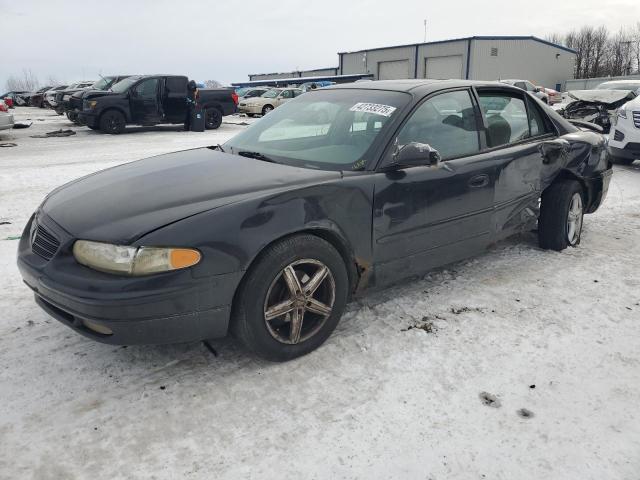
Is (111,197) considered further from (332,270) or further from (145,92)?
(145,92)

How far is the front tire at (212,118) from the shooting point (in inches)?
643

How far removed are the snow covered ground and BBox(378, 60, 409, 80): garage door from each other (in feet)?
160

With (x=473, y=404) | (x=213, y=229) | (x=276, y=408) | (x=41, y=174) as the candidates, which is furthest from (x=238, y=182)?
(x=41, y=174)

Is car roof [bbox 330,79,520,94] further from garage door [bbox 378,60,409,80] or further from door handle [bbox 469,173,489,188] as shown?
garage door [bbox 378,60,409,80]

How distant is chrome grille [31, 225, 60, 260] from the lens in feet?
8.36

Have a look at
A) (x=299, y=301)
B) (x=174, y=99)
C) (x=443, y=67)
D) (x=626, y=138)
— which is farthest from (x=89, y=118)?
(x=443, y=67)

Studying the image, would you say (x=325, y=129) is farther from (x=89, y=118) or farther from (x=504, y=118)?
(x=89, y=118)

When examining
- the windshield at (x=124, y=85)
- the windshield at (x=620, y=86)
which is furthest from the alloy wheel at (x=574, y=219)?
the windshield at (x=124, y=85)

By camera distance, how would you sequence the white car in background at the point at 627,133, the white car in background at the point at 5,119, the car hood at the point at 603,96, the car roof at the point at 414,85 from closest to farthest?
the car roof at the point at 414,85 < the white car in background at the point at 627,133 < the car hood at the point at 603,96 < the white car in background at the point at 5,119

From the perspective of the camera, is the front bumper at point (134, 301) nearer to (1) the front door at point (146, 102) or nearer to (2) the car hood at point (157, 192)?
(2) the car hood at point (157, 192)

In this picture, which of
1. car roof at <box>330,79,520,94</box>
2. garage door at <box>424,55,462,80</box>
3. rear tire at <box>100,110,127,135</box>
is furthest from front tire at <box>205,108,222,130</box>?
garage door at <box>424,55,462,80</box>

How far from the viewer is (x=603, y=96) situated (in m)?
12.9

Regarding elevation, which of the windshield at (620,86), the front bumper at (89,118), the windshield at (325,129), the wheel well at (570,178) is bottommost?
the wheel well at (570,178)

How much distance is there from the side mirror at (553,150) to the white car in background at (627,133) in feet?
15.6
